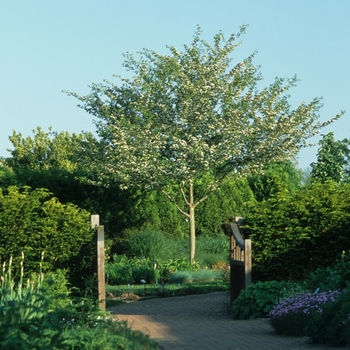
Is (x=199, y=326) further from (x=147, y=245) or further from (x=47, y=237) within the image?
(x=147, y=245)

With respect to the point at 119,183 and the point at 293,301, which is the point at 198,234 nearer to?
the point at 119,183

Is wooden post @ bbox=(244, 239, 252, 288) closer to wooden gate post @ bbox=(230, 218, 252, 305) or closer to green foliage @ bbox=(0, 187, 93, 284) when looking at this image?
wooden gate post @ bbox=(230, 218, 252, 305)

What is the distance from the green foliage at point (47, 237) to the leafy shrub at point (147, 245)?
810 centimetres

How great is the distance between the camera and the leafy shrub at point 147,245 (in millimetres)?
20375

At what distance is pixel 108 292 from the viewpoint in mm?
15477

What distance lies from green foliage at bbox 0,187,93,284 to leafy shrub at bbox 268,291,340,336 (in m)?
3.79

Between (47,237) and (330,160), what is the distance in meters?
25.8

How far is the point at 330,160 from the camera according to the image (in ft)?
118

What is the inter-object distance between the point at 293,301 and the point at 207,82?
1309 centimetres

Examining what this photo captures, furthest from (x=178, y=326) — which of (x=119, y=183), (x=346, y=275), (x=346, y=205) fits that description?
(x=119, y=183)

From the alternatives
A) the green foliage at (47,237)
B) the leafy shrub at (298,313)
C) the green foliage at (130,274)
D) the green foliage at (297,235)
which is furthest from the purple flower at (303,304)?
the green foliage at (130,274)

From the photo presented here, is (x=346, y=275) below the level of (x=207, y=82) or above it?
below

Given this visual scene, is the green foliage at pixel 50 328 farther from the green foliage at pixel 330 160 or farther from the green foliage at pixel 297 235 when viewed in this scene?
the green foliage at pixel 330 160

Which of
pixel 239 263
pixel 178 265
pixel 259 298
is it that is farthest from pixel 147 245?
pixel 259 298
